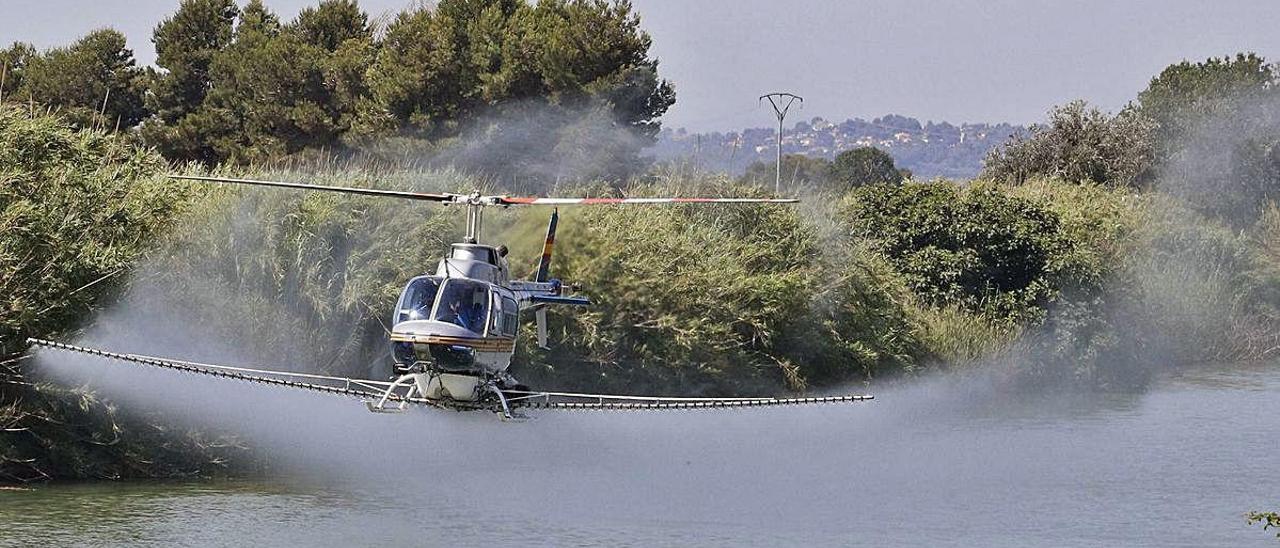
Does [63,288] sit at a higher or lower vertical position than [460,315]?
lower

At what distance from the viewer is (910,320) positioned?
4859 centimetres

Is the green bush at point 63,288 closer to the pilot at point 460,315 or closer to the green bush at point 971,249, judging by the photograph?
the pilot at point 460,315

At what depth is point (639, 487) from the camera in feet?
101

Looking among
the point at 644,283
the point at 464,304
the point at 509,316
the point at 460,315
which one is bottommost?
the point at 644,283

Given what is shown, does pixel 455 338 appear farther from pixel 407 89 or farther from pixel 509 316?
pixel 407 89

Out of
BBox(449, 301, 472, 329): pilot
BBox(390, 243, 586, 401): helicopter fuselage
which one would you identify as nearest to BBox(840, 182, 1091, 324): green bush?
BBox(390, 243, 586, 401): helicopter fuselage

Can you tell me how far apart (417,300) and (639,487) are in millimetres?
7425

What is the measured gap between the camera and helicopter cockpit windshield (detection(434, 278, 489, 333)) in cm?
2505

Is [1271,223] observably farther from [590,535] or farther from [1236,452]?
[590,535]

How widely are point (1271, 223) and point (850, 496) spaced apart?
46450 millimetres

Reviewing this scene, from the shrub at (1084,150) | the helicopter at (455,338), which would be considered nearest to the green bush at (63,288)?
the helicopter at (455,338)

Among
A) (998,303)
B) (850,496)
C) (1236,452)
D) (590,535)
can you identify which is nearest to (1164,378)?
(998,303)

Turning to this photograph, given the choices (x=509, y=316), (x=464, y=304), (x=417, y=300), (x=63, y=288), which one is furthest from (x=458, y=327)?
(x=63, y=288)

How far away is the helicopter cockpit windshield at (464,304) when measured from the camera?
2505cm
